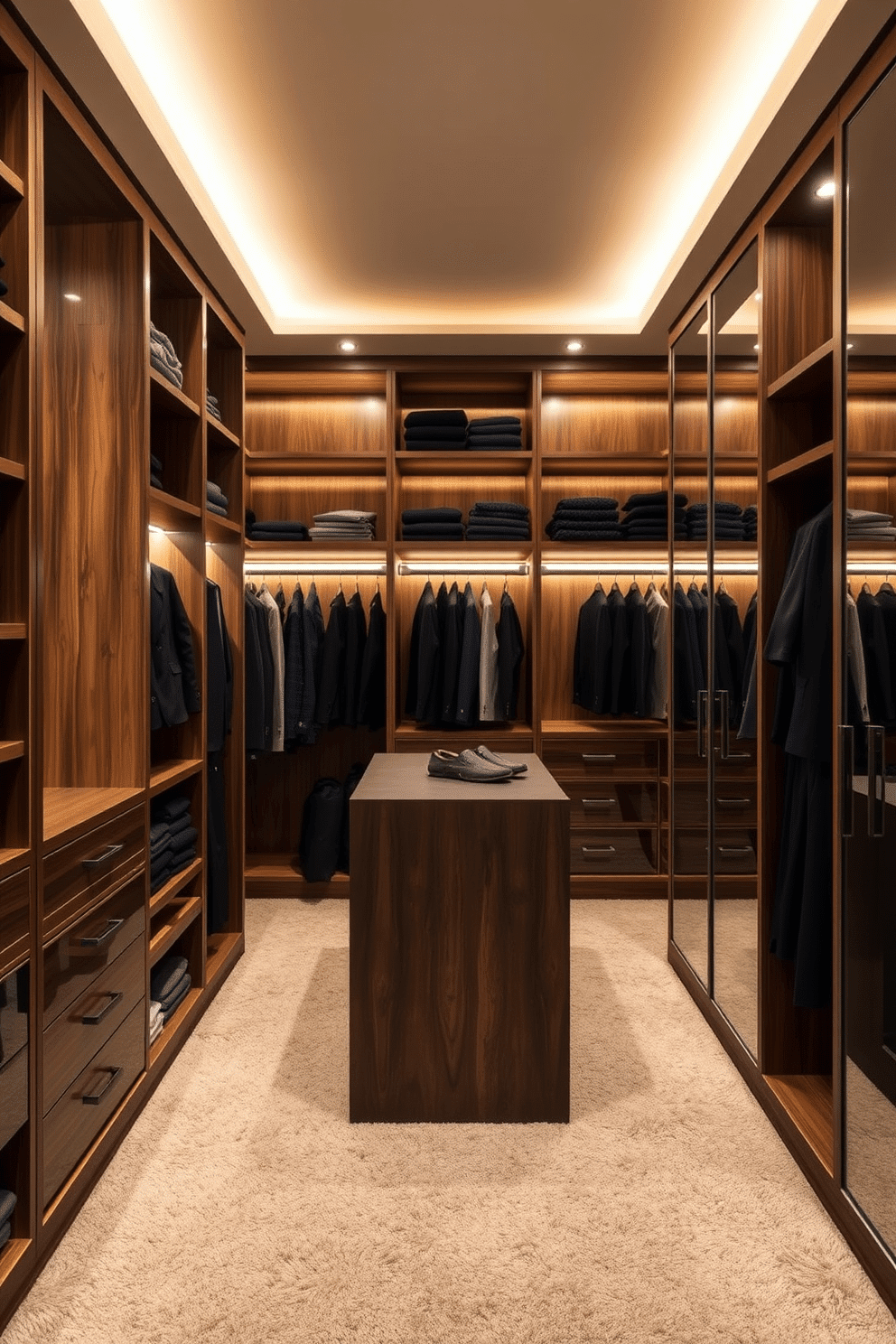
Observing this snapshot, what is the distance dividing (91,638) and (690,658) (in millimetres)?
2301

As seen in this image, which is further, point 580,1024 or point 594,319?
point 594,319

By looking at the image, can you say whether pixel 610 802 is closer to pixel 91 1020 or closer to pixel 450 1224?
pixel 450 1224

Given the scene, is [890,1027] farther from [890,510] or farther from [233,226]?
[233,226]

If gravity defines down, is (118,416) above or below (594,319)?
below

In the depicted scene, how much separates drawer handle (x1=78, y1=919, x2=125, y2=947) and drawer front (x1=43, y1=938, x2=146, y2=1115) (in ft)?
0.31

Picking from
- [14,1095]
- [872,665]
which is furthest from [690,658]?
[14,1095]

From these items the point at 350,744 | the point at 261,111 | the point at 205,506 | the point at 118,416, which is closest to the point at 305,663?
the point at 350,744

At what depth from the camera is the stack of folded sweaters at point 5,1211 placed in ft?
5.47

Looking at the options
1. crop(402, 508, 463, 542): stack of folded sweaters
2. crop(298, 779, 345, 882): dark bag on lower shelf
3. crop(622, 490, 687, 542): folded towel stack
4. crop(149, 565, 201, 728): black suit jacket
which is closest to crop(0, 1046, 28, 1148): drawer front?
crop(149, 565, 201, 728): black suit jacket

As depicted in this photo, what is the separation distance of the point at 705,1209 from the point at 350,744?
312 cm

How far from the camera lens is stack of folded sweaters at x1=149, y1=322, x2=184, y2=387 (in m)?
2.73

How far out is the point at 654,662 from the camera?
14.7 ft

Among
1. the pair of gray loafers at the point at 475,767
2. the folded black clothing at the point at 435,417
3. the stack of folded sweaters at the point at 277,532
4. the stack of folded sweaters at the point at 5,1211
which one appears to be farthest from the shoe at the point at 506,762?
the folded black clothing at the point at 435,417

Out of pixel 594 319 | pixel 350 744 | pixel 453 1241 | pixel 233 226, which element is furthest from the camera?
pixel 350 744
